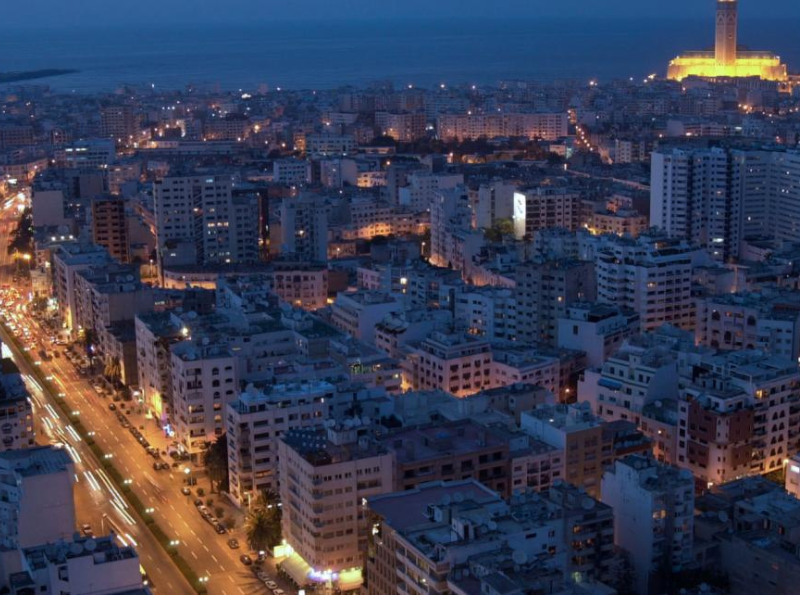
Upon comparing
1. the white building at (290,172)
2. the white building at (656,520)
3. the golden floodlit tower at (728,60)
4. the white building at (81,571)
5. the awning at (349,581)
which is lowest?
the awning at (349,581)

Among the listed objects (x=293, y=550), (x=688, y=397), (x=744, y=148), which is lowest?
(x=293, y=550)

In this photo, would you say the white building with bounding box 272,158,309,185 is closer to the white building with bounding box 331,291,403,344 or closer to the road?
the white building with bounding box 331,291,403,344

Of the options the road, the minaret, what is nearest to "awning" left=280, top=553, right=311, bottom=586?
the road

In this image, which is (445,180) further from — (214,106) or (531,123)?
(214,106)

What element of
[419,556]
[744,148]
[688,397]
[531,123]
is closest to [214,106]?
[531,123]

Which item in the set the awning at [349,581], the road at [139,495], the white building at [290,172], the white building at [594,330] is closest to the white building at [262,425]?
the road at [139,495]

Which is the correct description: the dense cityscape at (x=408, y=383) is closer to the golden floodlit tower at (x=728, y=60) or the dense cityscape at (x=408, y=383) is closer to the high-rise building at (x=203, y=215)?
the high-rise building at (x=203, y=215)

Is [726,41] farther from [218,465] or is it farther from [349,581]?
[349,581]
